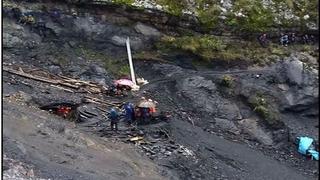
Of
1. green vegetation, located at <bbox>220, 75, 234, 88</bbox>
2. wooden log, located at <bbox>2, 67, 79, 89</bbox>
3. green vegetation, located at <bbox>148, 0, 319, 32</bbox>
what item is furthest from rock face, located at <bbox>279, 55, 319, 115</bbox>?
wooden log, located at <bbox>2, 67, 79, 89</bbox>

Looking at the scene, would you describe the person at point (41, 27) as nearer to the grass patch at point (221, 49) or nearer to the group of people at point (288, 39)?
the grass patch at point (221, 49)

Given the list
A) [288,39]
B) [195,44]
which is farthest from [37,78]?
[288,39]

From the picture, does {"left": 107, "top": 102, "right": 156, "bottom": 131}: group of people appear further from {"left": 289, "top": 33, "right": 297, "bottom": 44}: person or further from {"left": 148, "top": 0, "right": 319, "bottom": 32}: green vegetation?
{"left": 289, "top": 33, "right": 297, "bottom": 44}: person

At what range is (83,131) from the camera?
19578 millimetres

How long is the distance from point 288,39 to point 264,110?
5.14 meters

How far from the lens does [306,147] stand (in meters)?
21.5

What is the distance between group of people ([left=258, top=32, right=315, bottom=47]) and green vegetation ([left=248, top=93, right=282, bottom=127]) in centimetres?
370

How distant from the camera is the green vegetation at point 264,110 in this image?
22.9 m

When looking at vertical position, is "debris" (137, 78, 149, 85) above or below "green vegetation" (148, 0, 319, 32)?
below

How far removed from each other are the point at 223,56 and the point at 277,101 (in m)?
3.42

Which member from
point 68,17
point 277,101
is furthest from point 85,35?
point 277,101

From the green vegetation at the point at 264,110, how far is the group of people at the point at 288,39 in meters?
3.70

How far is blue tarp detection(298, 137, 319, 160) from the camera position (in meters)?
21.4

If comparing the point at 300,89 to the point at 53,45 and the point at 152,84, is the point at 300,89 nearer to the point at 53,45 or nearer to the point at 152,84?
the point at 152,84
